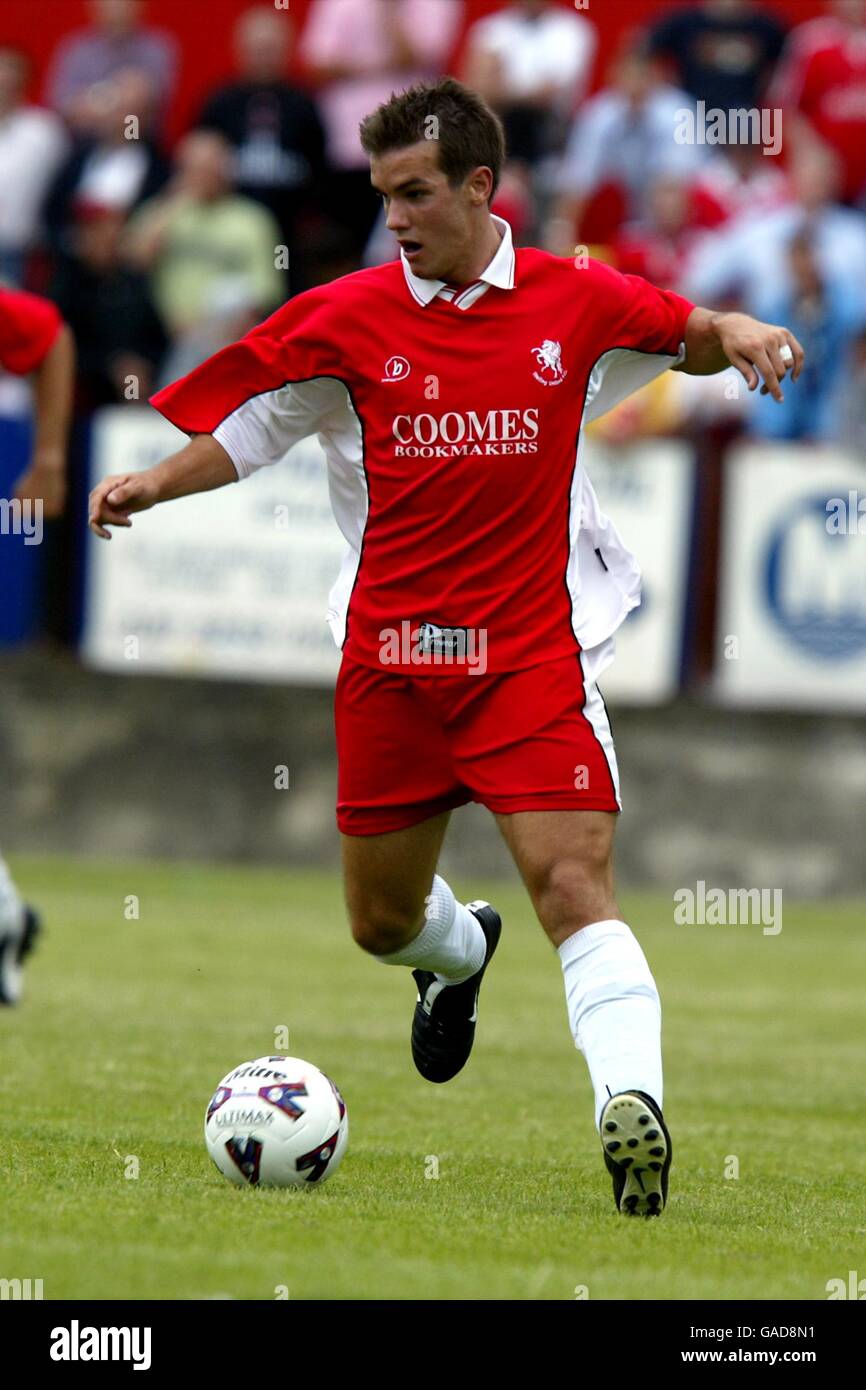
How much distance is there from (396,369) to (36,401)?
12.4 ft

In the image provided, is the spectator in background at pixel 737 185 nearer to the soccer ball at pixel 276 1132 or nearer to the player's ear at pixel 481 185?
the player's ear at pixel 481 185

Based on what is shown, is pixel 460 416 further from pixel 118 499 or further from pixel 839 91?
pixel 839 91

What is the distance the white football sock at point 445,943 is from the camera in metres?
6.99

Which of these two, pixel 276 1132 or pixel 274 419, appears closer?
pixel 276 1132

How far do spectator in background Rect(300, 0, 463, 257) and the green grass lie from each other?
5532 mm

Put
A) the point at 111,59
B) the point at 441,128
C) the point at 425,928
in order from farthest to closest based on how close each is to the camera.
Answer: the point at 111,59 → the point at 425,928 → the point at 441,128

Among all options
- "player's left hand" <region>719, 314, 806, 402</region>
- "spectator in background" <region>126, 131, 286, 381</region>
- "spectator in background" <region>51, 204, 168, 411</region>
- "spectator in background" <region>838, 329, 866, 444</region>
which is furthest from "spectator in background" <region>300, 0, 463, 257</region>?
"player's left hand" <region>719, 314, 806, 402</region>

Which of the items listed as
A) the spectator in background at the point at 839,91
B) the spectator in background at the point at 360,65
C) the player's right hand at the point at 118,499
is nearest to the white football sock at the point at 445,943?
the player's right hand at the point at 118,499

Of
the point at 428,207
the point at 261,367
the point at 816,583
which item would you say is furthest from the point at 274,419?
the point at 816,583

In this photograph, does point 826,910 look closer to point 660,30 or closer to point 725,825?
point 725,825

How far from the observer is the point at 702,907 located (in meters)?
15.8

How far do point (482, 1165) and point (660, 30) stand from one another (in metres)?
13.7

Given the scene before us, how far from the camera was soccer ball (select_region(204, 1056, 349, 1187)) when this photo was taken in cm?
607

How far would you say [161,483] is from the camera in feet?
20.5
